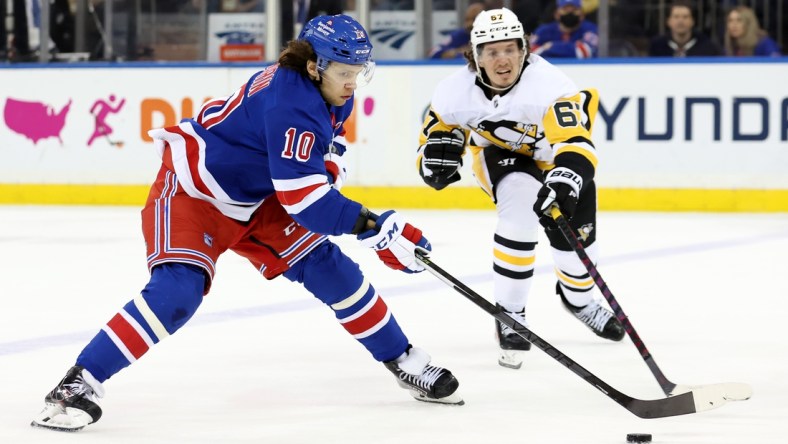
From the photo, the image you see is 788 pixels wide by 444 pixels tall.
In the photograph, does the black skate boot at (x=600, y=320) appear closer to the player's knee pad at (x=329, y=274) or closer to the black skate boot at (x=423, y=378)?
the black skate boot at (x=423, y=378)

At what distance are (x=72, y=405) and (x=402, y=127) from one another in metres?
5.87

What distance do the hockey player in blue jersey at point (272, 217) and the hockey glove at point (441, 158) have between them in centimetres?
58

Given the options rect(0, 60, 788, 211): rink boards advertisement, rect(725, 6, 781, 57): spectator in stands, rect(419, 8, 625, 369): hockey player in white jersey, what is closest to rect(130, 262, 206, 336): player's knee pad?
rect(419, 8, 625, 369): hockey player in white jersey

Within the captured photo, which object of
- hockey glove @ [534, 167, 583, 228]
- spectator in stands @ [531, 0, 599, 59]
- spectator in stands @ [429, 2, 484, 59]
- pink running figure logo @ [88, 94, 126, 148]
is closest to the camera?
hockey glove @ [534, 167, 583, 228]

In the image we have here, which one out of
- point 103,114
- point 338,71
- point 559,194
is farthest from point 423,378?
point 103,114

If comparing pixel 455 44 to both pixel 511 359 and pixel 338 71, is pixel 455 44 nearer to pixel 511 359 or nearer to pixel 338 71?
pixel 511 359

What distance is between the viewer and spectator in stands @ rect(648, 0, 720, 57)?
8.15m

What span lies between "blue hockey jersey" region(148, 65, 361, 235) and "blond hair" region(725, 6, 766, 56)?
5.40 meters

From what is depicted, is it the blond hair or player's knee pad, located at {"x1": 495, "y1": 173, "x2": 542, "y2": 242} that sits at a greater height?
the blond hair

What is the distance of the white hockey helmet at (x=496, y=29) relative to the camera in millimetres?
3676

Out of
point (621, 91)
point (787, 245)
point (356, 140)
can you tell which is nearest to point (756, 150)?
point (621, 91)

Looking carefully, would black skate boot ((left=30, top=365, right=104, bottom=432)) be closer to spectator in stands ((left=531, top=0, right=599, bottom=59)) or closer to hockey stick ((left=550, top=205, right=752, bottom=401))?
hockey stick ((left=550, top=205, right=752, bottom=401))

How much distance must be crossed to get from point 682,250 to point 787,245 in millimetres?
530

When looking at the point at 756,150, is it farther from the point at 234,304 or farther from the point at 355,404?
the point at 355,404
